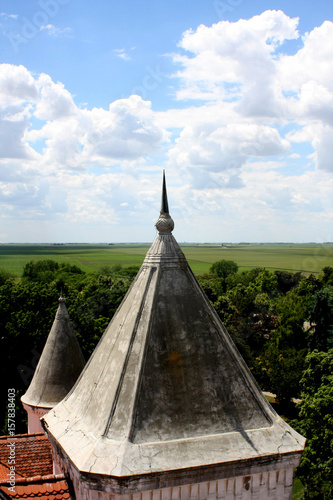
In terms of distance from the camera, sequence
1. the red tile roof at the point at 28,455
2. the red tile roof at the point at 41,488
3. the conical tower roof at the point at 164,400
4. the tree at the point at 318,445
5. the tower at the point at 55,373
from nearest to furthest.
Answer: the conical tower roof at the point at 164,400 < the red tile roof at the point at 41,488 < the red tile roof at the point at 28,455 < the tower at the point at 55,373 < the tree at the point at 318,445

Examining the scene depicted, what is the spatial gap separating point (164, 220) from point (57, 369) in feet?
26.7

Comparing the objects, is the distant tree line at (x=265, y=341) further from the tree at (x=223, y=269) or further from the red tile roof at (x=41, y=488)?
the tree at (x=223, y=269)

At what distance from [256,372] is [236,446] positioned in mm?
33514

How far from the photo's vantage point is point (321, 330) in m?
40.6

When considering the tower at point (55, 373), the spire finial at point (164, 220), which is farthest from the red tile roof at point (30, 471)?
the spire finial at point (164, 220)

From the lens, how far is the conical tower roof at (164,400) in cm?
577

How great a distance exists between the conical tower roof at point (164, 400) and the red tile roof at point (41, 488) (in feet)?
1.96

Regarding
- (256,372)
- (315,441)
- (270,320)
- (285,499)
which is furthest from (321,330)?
(285,499)

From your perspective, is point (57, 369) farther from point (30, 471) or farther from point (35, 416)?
point (30, 471)

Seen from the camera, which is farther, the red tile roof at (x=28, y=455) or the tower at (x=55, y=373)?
the tower at (x=55, y=373)

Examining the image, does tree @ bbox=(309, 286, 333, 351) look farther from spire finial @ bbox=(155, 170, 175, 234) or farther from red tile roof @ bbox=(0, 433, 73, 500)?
spire finial @ bbox=(155, 170, 175, 234)

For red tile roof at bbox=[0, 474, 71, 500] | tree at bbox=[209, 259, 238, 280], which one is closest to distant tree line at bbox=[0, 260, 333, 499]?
red tile roof at bbox=[0, 474, 71, 500]

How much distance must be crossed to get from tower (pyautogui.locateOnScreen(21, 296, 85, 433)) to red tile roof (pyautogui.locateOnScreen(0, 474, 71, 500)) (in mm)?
5971

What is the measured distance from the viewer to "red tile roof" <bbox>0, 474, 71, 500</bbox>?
6.65 metres
